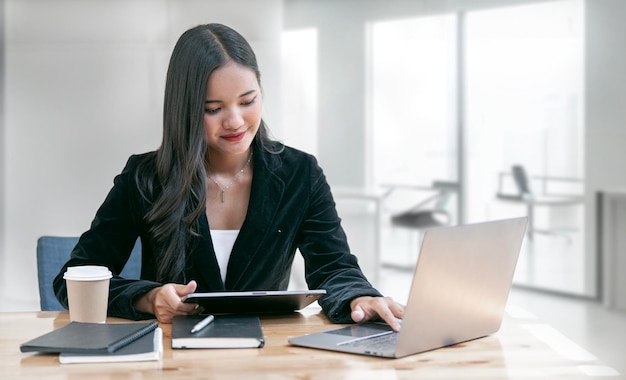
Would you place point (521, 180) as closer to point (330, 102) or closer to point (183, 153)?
point (330, 102)

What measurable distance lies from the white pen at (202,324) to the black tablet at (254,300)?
0.10 feet

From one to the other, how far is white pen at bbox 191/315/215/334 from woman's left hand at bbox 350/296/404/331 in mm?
287

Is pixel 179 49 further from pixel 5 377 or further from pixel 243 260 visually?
pixel 5 377

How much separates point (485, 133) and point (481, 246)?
5.06 metres

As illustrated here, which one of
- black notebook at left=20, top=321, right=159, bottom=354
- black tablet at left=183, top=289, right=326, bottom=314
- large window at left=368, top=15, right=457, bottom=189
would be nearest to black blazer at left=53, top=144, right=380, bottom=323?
black tablet at left=183, top=289, right=326, bottom=314

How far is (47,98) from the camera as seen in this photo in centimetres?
472

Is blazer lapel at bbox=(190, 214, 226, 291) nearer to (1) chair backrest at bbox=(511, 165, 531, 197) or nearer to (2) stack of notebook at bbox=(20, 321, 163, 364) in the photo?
(2) stack of notebook at bbox=(20, 321, 163, 364)

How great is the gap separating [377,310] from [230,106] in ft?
2.11

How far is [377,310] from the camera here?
165 cm

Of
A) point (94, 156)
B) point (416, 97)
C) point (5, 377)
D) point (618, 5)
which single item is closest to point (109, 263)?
point (5, 377)

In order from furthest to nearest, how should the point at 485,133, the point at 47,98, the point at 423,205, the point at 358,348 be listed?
the point at 485,133
the point at 423,205
the point at 47,98
the point at 358,348

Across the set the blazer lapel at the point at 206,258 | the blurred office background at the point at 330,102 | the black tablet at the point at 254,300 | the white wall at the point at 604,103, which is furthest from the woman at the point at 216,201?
the white wall at the point at 604,103

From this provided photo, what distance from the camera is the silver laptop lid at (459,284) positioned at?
4.49 feet

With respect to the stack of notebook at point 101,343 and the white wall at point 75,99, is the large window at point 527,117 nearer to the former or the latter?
the white wall at point 75,99
